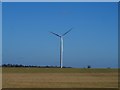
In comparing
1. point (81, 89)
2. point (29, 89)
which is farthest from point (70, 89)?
point (29, 89)

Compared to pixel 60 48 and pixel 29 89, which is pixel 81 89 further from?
pixel 60 48

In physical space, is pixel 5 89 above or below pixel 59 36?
below

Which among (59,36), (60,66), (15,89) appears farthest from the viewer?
(60,66)

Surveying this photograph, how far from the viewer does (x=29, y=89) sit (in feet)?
85.5

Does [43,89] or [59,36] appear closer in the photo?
[43,89]

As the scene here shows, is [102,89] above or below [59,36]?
below

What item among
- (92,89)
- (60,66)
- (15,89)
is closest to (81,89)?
(92,89)

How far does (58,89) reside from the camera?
26172 mm

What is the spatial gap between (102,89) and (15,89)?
19.6ft

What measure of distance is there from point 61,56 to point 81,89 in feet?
130

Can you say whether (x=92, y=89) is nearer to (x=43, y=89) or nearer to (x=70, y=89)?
(x=70, y=89)

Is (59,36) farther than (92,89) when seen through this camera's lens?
Yes

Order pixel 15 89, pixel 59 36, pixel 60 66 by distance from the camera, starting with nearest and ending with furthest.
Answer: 1. pixel 15 89
2. pixel 59 36
3. pixel 60 66

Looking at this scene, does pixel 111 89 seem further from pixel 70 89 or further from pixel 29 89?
pixel 29 89
